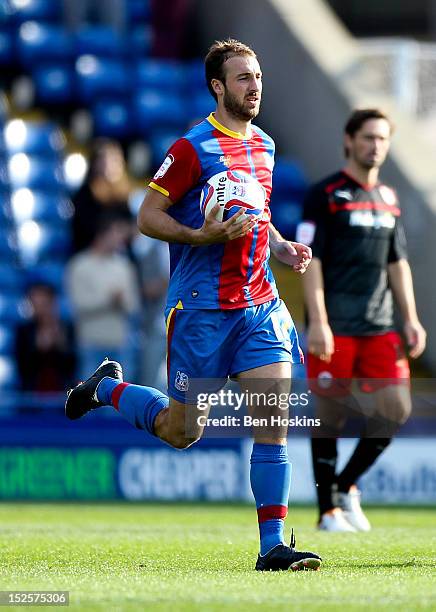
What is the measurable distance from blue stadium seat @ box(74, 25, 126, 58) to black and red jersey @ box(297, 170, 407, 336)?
30.2ft

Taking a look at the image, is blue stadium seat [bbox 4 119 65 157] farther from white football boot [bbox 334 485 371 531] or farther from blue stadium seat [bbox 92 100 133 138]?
white football boot [bbox 334 485 371 531]

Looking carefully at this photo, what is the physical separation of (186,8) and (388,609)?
1479 centimetres

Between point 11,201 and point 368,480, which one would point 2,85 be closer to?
point 11,201

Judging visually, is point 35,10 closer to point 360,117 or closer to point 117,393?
point 360,117

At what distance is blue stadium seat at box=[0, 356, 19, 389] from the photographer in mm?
13992

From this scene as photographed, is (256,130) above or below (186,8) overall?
below

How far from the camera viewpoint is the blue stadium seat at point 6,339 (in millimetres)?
14641

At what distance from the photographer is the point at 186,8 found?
19094 millimetres

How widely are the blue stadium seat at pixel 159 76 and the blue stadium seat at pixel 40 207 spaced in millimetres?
2147

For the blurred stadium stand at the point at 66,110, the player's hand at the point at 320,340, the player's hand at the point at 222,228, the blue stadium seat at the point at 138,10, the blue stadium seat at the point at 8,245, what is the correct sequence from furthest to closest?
the blue stadium seat at the point at 138,10 < the blurred stadium stand at the point at 66,110 < the blue stadium seat at the point at 8,245 < the player's hand at the point at 320,340 < the player's hand at the point at 222,228

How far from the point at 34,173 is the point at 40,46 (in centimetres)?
185

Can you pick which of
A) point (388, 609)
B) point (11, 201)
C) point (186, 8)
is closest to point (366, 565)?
point (388, 609)

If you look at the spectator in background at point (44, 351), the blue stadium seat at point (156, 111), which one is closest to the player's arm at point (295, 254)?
the spectator in background at point (44, 351)

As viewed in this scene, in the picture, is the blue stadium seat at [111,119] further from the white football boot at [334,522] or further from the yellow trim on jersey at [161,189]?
the yellow trim on jersey at [161,189]
